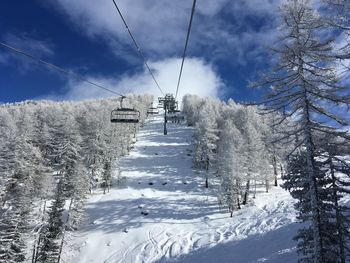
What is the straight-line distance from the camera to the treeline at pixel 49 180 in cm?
3553

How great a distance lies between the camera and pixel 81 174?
45.9 meters

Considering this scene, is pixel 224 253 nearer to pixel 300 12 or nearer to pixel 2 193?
pixel 300 12

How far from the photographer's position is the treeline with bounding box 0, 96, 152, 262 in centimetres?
3553

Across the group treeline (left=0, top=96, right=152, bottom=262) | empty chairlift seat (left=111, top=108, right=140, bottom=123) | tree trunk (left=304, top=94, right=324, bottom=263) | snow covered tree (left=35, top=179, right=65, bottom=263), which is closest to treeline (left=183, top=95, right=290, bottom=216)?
empty chairlift seat (left=111, top=108, right=140, bottom=123)

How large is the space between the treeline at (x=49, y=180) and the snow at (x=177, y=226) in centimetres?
385

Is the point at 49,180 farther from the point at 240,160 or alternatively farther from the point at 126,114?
the point at 126,114

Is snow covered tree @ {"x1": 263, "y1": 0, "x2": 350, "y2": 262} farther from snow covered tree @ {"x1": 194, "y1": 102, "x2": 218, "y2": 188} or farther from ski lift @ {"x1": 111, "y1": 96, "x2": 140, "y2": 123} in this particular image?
snow covered tree @ {"x1": 194, "y1": 102, "x2": 218, "y2": 188}

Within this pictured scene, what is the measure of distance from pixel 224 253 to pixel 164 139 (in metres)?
65.5

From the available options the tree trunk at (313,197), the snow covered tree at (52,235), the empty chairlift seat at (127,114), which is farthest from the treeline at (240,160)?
the tree trunk at (313,197)

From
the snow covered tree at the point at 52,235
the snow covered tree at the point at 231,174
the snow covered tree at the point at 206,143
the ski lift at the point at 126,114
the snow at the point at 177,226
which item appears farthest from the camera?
the snow covered tree at the point at 206,143

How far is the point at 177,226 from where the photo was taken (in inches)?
1763

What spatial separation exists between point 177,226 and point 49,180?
88.4 feet

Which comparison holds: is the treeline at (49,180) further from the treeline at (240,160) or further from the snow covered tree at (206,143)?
the treeline at (240,160)

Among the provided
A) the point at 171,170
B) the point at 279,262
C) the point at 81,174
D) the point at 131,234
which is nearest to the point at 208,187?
the point at 171,170
